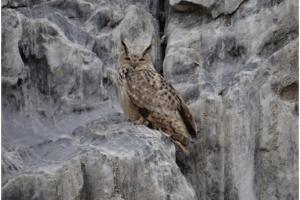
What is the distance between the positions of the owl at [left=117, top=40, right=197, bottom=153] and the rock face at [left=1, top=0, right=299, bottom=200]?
0.11 m

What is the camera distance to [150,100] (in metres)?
4.27

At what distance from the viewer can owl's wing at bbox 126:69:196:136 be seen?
4258mm

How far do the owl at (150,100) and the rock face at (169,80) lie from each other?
0.11m

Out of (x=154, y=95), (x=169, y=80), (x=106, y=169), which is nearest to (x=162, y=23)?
(x=169, y=80)

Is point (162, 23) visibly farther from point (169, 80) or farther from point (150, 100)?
point (150, 100)

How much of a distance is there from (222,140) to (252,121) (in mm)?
199

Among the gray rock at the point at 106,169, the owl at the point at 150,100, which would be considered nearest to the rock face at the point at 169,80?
the gray rock at the point at 106,169

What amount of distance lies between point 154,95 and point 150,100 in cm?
4

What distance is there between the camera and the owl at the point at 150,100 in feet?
14.0

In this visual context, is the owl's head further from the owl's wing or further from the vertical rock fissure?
the vertical rock fissure

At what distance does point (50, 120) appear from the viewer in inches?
172

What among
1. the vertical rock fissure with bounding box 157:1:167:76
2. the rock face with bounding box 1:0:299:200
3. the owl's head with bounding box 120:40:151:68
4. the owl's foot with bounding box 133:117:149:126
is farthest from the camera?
the vertical rock fissure with bounding box 157:1:167:76

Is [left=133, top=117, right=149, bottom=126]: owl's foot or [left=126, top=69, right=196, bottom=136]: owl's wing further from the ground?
[left=126, top=69, right=196, bottom=136]: owl's wing

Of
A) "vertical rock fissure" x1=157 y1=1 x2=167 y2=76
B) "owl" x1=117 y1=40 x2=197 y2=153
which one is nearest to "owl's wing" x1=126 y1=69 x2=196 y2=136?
"owl" x1=117 y1=40 x2=197 y2=153
